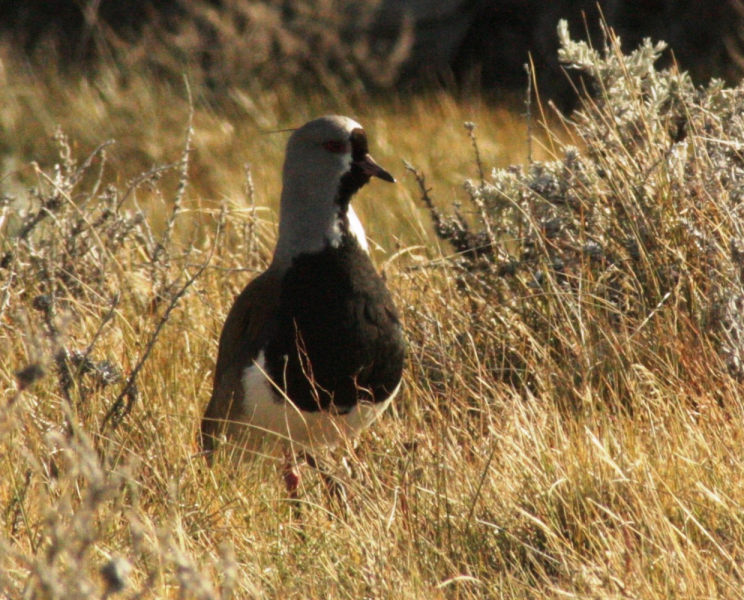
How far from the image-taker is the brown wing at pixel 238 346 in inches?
138

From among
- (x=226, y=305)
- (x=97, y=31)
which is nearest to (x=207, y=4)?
(x=97, y=31)

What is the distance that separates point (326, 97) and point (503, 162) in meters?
2.43

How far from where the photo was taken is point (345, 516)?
10.6 feet

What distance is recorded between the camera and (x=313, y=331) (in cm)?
338

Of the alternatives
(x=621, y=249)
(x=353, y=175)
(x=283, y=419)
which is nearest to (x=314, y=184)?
(x=353, y=175)

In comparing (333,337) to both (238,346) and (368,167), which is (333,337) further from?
(368,167)

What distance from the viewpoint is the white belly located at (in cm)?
341

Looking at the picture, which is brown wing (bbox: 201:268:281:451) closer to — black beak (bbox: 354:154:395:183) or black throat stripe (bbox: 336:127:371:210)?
black throat stripe (bbox: 336:127:371:210)

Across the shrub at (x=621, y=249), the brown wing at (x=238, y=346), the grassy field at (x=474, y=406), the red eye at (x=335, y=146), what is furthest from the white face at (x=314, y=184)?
the shrub at (x=621, y=249)

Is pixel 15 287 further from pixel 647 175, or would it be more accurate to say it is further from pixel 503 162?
pixel 503 162

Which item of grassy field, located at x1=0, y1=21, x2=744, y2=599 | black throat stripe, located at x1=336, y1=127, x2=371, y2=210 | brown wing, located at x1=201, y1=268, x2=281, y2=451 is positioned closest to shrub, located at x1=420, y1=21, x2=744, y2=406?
grassy field, located at x1=0, y1=21, x2=744, y2=599

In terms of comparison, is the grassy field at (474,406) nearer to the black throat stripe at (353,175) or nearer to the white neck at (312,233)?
the white neck at (312,233)

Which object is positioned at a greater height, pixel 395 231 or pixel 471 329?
pixel 471 329

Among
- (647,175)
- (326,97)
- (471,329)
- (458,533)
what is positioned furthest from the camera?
(326,97)
